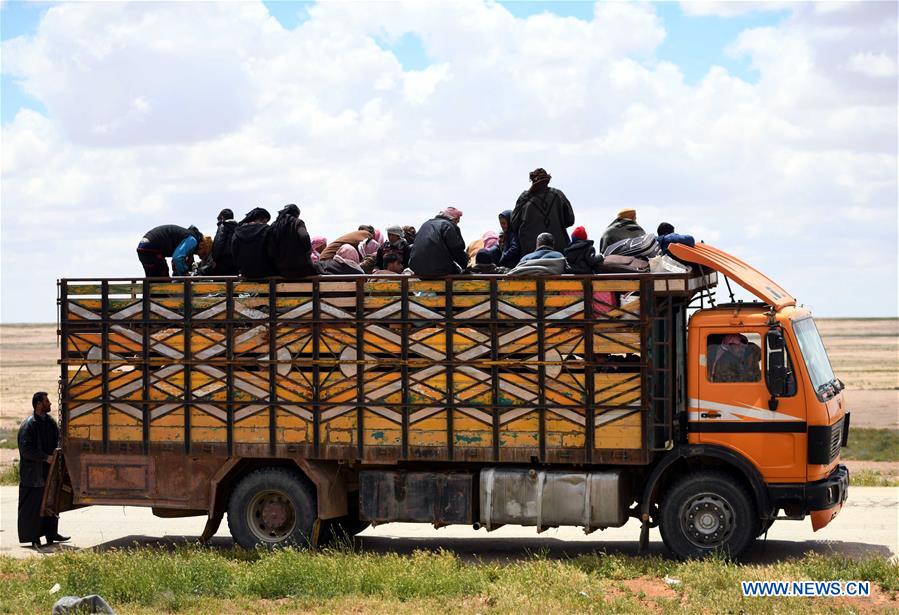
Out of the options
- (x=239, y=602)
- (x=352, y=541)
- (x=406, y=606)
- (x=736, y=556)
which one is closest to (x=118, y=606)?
(x=239, y=602)

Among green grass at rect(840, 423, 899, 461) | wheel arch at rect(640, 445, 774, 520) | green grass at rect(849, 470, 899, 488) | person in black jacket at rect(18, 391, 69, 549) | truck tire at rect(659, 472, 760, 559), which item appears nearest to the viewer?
wheel arch at rect(640, 445, 774, 520)

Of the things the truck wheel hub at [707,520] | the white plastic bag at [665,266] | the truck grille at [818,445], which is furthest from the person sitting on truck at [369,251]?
the truck grille at [818,445]

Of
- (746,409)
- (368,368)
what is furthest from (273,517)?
(746,409)

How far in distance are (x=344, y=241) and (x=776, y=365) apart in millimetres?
5318

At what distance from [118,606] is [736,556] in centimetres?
607

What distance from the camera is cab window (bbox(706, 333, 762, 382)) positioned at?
12.4 m

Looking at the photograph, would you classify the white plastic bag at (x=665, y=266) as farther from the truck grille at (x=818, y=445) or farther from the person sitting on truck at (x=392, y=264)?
the person sitting on truck at (x=392, y=264)

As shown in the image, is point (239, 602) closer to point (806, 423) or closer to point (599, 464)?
point (599, 464)

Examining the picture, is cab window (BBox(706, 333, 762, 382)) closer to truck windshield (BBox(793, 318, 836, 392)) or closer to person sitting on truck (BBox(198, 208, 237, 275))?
truck windshield (BBox(793, 318, 836, 392))

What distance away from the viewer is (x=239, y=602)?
37.0 ft

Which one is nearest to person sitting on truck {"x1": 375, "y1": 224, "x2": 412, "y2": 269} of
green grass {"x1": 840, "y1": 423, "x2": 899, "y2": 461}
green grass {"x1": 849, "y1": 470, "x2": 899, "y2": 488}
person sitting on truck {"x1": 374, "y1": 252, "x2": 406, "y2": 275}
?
person sitting on truck {"x1": 374, "y1": 252, "x2": 406, "y2": 275}

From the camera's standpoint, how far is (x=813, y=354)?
41.5 feet

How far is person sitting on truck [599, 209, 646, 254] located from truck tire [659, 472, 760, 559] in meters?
2.72

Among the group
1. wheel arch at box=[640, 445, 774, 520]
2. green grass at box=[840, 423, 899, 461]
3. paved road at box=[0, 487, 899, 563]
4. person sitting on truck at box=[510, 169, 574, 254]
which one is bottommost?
paved road at box=[0, 487, 899, 563]
